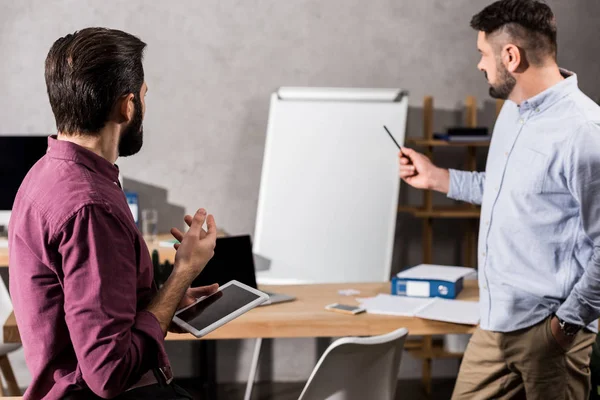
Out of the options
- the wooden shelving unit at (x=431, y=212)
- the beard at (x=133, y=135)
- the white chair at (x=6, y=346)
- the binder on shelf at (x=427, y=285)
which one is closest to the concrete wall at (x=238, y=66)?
the wooden shelving unit at (x=431, y=212)

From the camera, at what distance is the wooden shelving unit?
397 cm

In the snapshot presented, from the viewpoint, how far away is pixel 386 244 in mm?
3959

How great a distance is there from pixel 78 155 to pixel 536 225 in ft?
4.45

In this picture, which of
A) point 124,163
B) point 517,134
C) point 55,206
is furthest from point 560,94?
point 124,163

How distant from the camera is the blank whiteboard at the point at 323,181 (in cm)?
393

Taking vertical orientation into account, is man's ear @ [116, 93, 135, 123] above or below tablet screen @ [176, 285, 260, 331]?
above

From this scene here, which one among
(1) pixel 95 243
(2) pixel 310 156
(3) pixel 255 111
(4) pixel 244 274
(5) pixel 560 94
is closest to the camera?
(1) pixel 95 243

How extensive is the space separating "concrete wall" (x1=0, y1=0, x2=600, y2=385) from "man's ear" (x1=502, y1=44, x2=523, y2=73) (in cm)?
205

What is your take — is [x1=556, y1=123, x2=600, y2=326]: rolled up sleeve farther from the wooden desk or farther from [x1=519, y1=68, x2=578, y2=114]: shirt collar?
the wooden desk

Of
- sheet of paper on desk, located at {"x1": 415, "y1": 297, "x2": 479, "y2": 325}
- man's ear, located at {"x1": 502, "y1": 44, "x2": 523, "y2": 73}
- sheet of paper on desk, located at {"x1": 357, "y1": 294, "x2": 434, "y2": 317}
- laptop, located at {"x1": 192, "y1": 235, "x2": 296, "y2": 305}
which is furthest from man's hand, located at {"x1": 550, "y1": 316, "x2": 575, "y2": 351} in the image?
laptop, located at {"x1": 192, "y1": 235, "x2": 296, "y2": 305}

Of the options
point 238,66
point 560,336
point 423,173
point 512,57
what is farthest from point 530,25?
point 238,66

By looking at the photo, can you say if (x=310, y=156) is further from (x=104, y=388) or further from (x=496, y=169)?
(x=104, y=388)

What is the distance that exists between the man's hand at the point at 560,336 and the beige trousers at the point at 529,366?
12 millimetres

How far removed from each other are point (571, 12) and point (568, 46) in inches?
7.6
